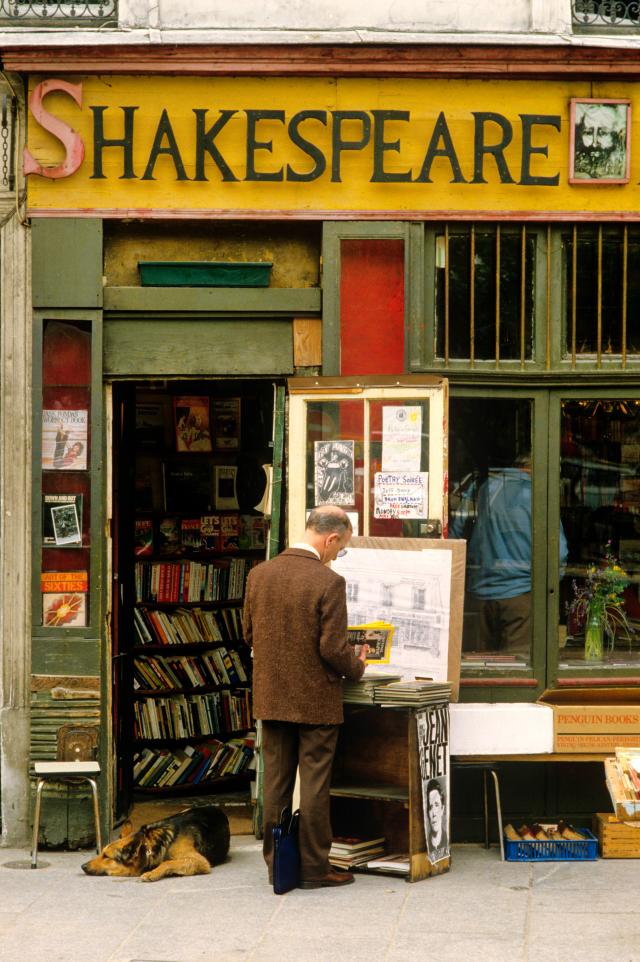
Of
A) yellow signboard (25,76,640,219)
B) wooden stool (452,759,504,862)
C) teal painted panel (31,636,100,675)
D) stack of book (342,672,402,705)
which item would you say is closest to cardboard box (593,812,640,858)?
wooden stool (452,759,504,862)

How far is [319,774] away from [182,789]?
3112mm

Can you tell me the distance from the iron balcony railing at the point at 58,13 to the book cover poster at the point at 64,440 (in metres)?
2.54

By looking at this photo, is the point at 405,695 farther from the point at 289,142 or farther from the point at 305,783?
the point at 289,142

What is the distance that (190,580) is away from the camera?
34.5 ft

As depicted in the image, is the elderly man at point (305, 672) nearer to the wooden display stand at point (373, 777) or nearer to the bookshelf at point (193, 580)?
the wooden display stand at point (373, 777)

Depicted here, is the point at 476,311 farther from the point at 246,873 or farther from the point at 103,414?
the point at 246,873

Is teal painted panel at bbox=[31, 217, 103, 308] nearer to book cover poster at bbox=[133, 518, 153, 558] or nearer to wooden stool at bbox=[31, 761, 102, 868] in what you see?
book cover poster at bbox=[133, 518, 153, 558]

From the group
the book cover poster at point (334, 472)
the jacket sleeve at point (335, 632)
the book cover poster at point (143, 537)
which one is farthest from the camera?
the book cover poster at point (143, 537)

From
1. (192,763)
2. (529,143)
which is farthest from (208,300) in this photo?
(192,763)

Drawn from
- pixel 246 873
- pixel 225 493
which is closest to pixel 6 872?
pixel 246 873

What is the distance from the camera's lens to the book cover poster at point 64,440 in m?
8.72

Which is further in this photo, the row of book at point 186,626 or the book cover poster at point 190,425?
the book cover poster at point 190,425

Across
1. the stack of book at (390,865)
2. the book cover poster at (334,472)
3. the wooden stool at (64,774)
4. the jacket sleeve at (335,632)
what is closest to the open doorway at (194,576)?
the book cover poster at (334,472)

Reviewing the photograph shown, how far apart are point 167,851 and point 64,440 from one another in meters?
2.66
